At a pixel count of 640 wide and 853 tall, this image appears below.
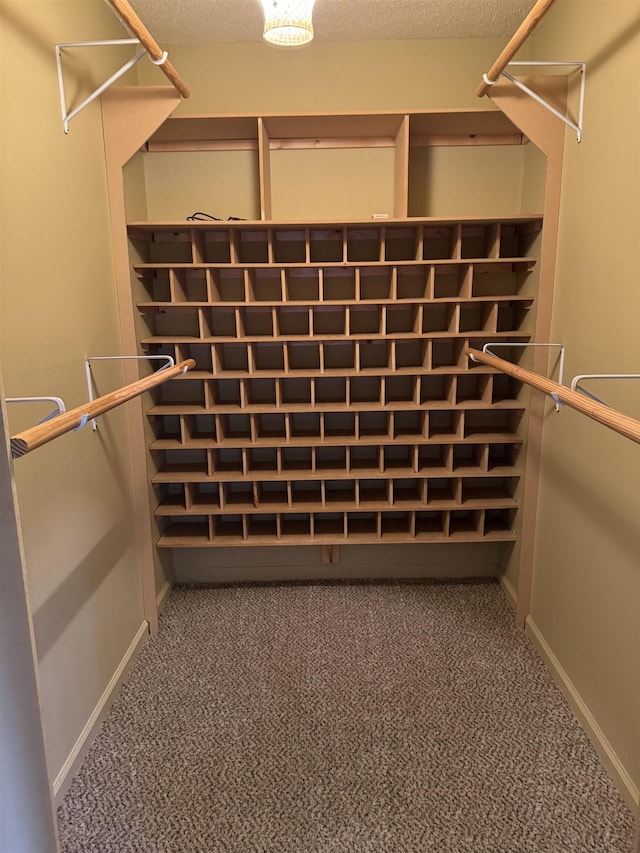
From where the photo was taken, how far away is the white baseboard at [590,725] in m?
1.75

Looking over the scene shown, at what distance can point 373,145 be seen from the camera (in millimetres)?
2781

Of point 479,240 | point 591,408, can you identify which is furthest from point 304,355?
point 591,408

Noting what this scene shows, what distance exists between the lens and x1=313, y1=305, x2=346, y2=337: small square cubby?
2914 mm

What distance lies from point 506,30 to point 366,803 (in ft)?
10.7

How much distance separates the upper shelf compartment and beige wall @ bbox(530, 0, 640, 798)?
57cm

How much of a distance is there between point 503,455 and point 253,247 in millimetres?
1710

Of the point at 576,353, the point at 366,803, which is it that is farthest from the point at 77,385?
the point at 576,353

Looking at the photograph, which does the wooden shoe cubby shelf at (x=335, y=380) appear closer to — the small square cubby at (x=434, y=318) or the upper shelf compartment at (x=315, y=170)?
the small square cubby at (x=434, y=318)

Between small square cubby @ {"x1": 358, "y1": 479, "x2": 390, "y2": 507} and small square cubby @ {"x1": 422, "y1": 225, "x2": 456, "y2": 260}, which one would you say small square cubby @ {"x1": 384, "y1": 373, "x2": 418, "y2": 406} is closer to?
small square cubby @ {"x1": 358, "y1": 479, "x2": 390, "y2": 507}

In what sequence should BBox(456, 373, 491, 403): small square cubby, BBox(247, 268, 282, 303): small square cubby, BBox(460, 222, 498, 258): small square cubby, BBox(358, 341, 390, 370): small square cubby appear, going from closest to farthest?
BBox(460, 222, 498, 258): small square cubby, BBox(456, 373, 491, 403): small square cubby, BBox(247, 268, 282, 303): small square cubby, BBox(358, 341, 390, 370): small square cubby

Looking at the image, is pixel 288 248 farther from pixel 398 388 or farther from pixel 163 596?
pixel 163 596

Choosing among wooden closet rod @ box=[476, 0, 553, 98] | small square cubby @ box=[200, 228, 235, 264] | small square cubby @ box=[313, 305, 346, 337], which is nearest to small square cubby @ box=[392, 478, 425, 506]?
small square cubby @ box=[313, 305, 346, 337]

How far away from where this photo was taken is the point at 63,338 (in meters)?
1.90

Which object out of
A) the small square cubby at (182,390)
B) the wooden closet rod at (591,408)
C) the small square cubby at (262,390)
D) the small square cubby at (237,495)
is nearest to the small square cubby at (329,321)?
the small square cubby at (262,390)
